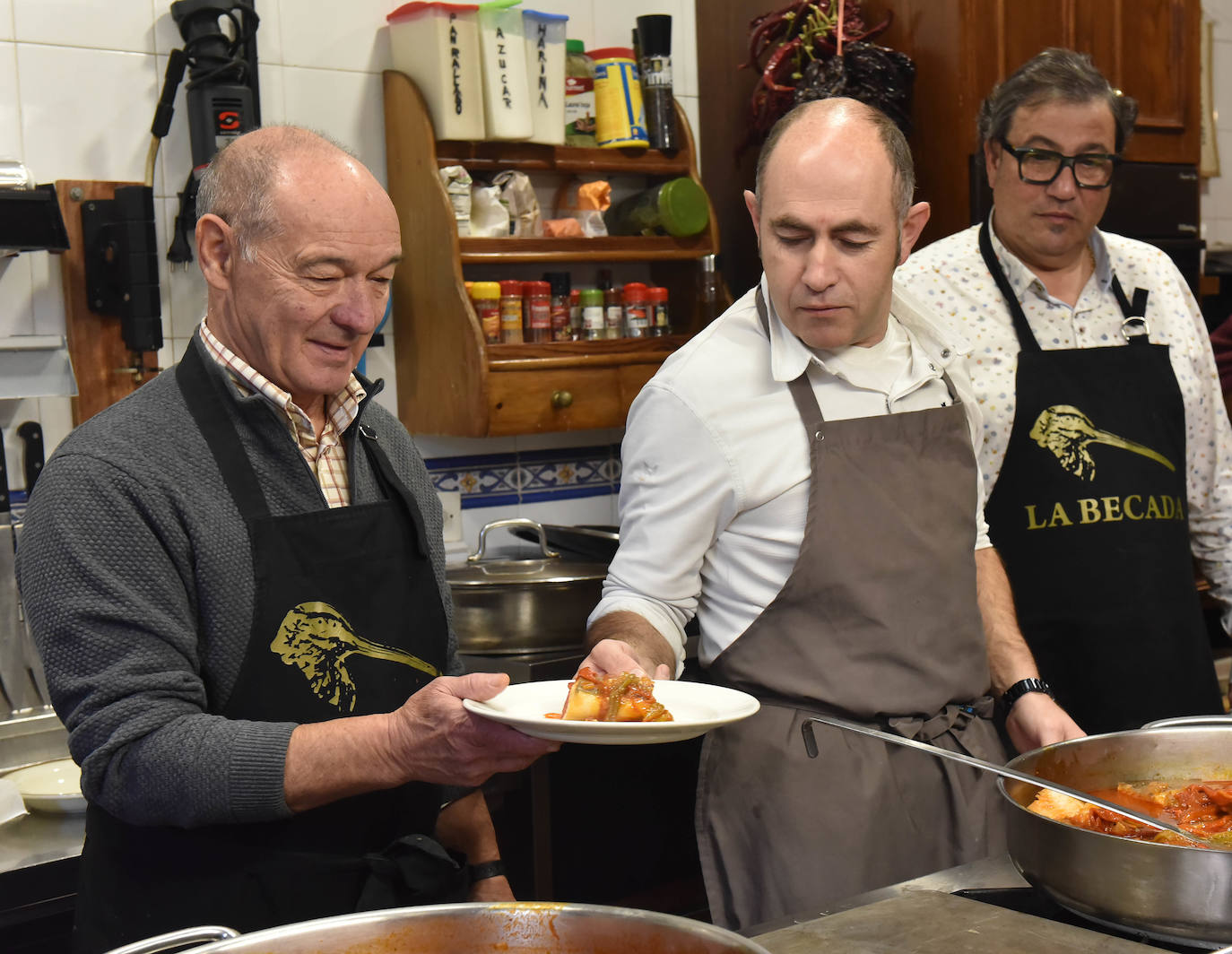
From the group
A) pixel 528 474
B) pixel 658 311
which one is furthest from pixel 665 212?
pixel 528 474

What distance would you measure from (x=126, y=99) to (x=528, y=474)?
4.29ft

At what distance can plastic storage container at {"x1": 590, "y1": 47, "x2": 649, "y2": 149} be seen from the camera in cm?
333

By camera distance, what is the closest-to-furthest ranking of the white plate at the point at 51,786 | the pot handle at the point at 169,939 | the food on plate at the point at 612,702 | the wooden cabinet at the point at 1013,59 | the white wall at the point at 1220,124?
1. the pot handle at the point at 169,939
2. the food on plate at the point at 612,702
3. the white plate at the point at 51,786
4. the wooden cabinet at the point at 1013,59
5. the white wall at the point at 1220,124

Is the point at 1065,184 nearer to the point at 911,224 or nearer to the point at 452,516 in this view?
the point at 911,224

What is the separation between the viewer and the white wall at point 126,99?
2.74 m

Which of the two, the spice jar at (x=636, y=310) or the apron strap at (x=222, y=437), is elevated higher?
the spice jar at (x=636, y=310)

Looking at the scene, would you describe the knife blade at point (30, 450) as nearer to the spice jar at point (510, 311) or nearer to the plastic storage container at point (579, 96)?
the spice jar at point (510, 311)

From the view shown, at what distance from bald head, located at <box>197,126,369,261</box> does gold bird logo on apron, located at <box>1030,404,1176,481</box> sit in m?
1.31

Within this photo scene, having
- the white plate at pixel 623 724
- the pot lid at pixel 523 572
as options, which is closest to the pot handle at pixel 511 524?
the pot lid at pixel 523 572

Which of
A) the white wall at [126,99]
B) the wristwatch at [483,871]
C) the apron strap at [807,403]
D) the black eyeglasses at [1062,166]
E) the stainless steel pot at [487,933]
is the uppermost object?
the white wall at [126,99]

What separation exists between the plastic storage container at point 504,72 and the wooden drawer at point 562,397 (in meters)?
0.57

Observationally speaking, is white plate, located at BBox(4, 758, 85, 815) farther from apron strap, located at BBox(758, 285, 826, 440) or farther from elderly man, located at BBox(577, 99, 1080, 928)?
apron strap, located at BBox(758, 285, 826, 440)

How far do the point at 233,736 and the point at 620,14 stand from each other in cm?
267

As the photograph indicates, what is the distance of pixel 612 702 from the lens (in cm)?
137
